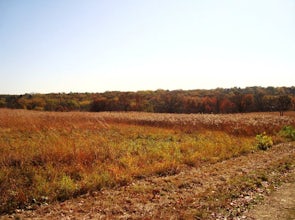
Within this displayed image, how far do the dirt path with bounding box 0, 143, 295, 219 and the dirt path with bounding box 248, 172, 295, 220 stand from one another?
0.67 feet

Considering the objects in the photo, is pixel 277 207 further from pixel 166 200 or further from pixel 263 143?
pixel 263 143

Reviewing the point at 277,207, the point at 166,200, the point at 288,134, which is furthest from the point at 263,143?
the point at 166,200

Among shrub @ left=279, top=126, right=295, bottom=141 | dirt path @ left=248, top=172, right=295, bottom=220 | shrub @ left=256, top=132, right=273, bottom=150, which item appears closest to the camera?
dirt path @ left=248, top=172, right=295, bottom=220

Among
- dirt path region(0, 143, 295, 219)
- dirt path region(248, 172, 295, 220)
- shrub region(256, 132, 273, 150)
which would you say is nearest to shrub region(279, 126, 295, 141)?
shrub region(256, 132, 273, 150)

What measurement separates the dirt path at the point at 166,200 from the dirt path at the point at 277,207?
205 millimetres

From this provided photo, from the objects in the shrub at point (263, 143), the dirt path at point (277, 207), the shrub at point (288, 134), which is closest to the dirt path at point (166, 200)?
the dirt path at point (277, 207)

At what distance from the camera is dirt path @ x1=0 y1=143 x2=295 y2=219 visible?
20.6ft

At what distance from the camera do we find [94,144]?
12.4 m

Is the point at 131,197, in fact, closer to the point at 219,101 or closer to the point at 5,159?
the point at 5,159

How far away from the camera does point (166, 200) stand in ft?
23.7

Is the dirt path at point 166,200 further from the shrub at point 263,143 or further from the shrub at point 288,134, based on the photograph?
the shrub at point 288,134

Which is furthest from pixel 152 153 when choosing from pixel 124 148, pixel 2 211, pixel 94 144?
pixel 2 211

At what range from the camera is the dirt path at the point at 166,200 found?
247 inches

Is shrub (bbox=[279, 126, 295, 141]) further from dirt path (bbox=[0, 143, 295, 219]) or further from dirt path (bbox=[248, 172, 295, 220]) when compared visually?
dirt path (bbox=[248, 172, 295, 220])
